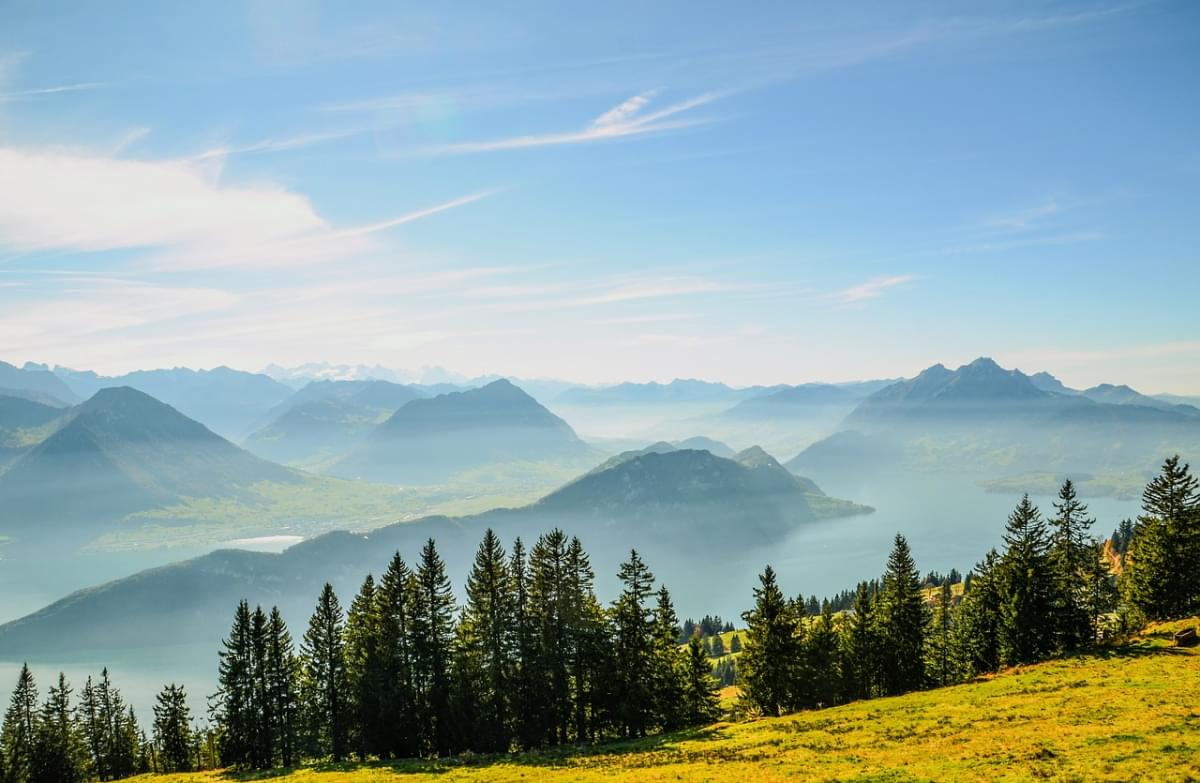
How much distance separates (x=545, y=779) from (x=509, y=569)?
25619 millimetres

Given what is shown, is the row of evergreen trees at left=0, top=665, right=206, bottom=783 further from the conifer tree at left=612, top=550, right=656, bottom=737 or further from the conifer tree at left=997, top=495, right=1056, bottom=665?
the conifer tree at left=997, top=495, right=1056, bottom=665

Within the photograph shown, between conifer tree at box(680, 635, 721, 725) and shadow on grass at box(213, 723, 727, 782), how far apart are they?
8.74 metres

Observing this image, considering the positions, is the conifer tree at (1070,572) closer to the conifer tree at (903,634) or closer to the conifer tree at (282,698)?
the conifer tree at (903,634)

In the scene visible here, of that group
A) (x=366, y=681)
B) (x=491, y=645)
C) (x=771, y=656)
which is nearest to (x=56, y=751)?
(x=366, y=681)

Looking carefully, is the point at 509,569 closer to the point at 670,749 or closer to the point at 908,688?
the point at 670,749

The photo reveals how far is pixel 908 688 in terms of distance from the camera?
2761 inches

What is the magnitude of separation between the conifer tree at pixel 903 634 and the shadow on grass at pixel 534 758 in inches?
899

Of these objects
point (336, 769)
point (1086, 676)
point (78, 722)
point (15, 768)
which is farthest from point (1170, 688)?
point (78, 722)

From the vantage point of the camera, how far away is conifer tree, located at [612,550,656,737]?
62.2 meters

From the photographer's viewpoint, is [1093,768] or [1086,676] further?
[1086,676]

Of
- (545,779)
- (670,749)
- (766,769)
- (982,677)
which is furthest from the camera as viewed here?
(982,677)

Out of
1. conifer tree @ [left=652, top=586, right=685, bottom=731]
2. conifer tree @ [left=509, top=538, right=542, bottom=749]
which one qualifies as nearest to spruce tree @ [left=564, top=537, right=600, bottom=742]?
conifer tree @ [left=509, top=538, right=542, bottom=749]

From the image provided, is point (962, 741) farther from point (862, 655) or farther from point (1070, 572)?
point (1070, 572)

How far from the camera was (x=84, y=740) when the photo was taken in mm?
92125
